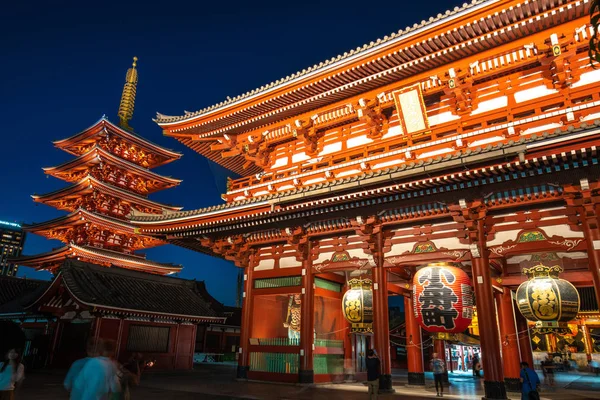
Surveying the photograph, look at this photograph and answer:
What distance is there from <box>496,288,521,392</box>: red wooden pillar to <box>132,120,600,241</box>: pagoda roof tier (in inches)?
195

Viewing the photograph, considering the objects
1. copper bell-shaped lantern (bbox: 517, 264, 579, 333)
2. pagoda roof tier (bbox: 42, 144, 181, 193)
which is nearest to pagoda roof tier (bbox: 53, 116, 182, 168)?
pagoda roof tier (bbox: 42, 144, 181, 193)

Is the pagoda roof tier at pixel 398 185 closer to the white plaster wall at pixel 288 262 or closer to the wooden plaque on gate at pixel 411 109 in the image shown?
the white plaster wall at pixel 288 262

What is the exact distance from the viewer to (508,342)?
13.4 metres

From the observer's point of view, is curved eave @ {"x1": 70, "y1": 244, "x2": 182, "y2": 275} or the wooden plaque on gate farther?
curved eave @ {"x1": 70, "y1": 244, "x2": 182, "y2": 275}

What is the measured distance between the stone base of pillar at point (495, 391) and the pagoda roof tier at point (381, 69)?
9065 mm

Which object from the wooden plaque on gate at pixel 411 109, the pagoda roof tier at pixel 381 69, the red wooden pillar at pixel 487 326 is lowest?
the red wooden pillar at pixel 487 326

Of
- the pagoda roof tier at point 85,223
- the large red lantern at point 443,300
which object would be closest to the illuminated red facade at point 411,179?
the large red lantern at point 443,300

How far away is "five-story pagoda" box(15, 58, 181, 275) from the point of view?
102 ft

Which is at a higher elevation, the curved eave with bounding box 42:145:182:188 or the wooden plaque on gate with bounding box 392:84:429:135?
the curved eave with bounding box 42:145:182:188

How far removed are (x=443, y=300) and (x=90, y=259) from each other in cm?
2799

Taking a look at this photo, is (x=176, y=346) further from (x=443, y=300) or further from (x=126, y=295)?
(x=443, y=300)

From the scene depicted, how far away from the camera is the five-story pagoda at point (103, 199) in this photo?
102 ft

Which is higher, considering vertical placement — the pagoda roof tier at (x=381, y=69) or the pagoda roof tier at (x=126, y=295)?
the pagoda roof tier at (x=381, y=69)

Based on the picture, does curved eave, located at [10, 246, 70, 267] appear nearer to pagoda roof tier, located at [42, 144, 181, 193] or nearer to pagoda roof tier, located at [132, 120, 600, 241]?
pagoda roof tier, located at [42, 144, 181, 193]
